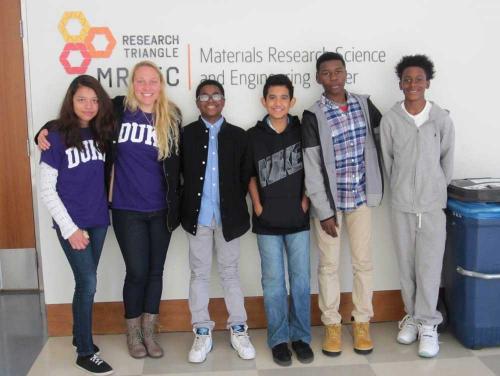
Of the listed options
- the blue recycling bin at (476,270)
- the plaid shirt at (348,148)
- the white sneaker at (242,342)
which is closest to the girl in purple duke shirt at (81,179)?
the white sneaker at (242,342)

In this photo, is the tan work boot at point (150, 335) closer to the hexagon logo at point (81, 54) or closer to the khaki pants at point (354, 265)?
the khaki pants at point (354, 265)

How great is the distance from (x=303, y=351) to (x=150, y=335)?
86 centimetres

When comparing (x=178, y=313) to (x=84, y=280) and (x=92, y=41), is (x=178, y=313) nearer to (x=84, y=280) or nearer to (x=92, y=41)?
(x=84, y=280)

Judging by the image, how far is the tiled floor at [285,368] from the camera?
9.48ft

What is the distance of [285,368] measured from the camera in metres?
2.94

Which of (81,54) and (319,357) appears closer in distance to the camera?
(319,357)

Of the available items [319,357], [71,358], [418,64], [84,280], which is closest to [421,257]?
[319,357]

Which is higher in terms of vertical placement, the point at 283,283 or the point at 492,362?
the point at 283,283

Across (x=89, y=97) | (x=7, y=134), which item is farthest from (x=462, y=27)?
(x=7, y=134)

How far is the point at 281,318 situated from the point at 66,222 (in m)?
1.26

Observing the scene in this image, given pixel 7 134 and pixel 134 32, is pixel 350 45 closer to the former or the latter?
pixel 134 32

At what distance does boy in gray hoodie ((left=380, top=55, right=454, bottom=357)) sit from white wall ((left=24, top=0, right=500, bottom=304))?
1.04 feet

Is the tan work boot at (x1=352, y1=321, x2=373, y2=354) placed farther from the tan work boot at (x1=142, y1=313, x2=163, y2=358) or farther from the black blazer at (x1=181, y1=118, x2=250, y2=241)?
the tan work boot at (x1=142, y1=313, x2=163, y2=358)

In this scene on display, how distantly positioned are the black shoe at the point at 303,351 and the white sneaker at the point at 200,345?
0.48 m
